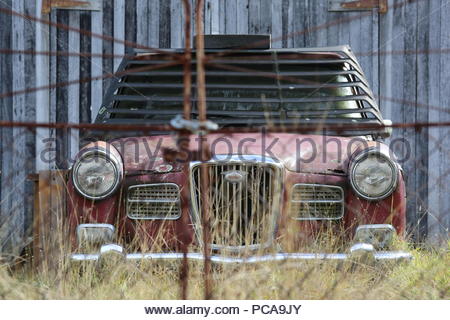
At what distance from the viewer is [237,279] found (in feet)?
11.2

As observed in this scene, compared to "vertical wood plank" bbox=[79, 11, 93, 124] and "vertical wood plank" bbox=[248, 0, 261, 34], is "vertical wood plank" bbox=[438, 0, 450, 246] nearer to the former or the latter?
"vertical wood plank" bbox=[248, 0, 261, 34]

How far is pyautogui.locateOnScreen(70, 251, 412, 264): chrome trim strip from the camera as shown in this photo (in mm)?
3723

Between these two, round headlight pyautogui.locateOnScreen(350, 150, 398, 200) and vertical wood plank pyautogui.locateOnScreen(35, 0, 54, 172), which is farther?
vertical wood plank pyautogui.locateOnScreen(35, 0, 54, 172)

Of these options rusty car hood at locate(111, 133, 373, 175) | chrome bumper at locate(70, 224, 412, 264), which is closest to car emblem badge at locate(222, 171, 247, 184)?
rusty car hood at locate(111, 133, 373, 175)

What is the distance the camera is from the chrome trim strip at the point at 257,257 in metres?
3.72

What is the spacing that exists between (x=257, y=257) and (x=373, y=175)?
89 centimetres

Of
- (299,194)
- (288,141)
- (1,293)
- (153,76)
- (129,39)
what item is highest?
(129,39)

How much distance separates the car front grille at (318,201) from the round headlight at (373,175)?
116mm

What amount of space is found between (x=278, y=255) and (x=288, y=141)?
82 cm

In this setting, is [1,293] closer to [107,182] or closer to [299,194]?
[107,182]

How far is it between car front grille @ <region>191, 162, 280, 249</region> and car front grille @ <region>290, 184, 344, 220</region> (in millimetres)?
154

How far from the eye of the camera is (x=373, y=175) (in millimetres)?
4246

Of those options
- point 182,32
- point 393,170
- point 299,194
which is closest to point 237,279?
point 299,194

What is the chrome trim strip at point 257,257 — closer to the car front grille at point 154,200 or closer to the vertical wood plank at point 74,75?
the car front grille at point 154,200
